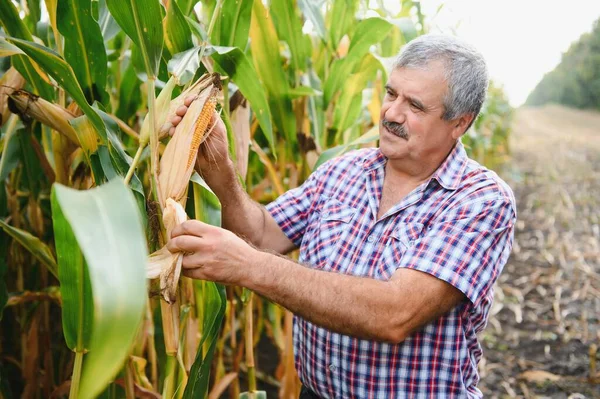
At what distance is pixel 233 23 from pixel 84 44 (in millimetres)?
360

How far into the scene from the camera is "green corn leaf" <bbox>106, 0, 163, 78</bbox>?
1.00 m

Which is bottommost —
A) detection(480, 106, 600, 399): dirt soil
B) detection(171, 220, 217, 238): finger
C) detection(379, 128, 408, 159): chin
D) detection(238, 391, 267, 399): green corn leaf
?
detection(480, 106, 600, 399): dirt soil

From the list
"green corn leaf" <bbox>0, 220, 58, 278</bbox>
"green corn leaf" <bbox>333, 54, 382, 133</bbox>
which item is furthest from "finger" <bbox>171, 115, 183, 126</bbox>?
"green corn leaf" <bbox>333, 54, 382, 133</bbox>

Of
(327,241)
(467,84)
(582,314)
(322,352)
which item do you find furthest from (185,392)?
(582,314)

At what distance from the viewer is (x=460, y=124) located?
1.57 metres

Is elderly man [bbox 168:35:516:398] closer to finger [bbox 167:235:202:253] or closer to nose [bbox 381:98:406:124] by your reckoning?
nose [bbox 381:98:406:124]

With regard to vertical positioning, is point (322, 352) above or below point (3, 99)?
below

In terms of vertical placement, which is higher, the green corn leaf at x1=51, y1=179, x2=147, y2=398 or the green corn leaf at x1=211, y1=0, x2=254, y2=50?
the green corn leaf at x1=211, y1=0, x2=254, y2=50

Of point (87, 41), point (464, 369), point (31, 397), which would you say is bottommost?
point (31, 397)

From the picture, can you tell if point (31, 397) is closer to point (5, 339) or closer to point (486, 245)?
point (5, 339)

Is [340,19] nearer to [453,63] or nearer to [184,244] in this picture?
[453,63]

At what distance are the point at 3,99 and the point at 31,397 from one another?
37.7 inches

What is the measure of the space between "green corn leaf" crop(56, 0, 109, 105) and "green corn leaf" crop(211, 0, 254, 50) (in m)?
0.31

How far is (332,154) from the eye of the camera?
178 cm
